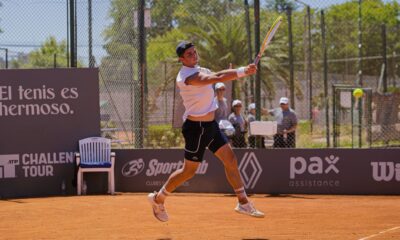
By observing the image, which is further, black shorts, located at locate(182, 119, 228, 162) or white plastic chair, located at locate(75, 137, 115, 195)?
white plastic chair, located at locate(75, 137, 115, 195)

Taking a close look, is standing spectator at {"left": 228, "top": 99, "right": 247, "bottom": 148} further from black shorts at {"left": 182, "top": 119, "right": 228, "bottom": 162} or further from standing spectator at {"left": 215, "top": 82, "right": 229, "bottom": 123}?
black shorts at {"left": 182, "top": 119, "right": 228, "bottom": 162}

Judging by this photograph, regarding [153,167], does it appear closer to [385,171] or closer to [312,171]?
[312,171]

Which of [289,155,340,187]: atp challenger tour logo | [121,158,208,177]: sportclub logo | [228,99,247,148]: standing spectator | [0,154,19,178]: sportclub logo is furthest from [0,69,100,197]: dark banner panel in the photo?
[289,155,340,187]: atp challenger tour logo

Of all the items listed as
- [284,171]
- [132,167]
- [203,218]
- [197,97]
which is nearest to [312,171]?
[284,171]

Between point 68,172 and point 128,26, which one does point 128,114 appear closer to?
point 128,26

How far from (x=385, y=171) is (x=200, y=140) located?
571 cm

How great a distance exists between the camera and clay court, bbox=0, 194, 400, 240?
26.8ft

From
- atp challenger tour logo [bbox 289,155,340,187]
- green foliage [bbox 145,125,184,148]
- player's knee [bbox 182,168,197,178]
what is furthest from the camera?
green foliage [bbox 145,125,184,148]

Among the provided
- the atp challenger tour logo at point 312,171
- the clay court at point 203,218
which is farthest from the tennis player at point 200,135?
the atp challenger tour logo at point 312,171

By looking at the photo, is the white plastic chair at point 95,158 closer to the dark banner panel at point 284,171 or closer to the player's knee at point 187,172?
the dark banner panel at point 284,171

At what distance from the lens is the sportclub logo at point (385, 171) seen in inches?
514

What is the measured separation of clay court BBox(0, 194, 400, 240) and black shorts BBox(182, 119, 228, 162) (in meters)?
0.88

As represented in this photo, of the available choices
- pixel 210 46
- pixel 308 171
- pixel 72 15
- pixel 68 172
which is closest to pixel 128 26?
pixel 72 15

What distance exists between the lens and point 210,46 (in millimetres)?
28938
